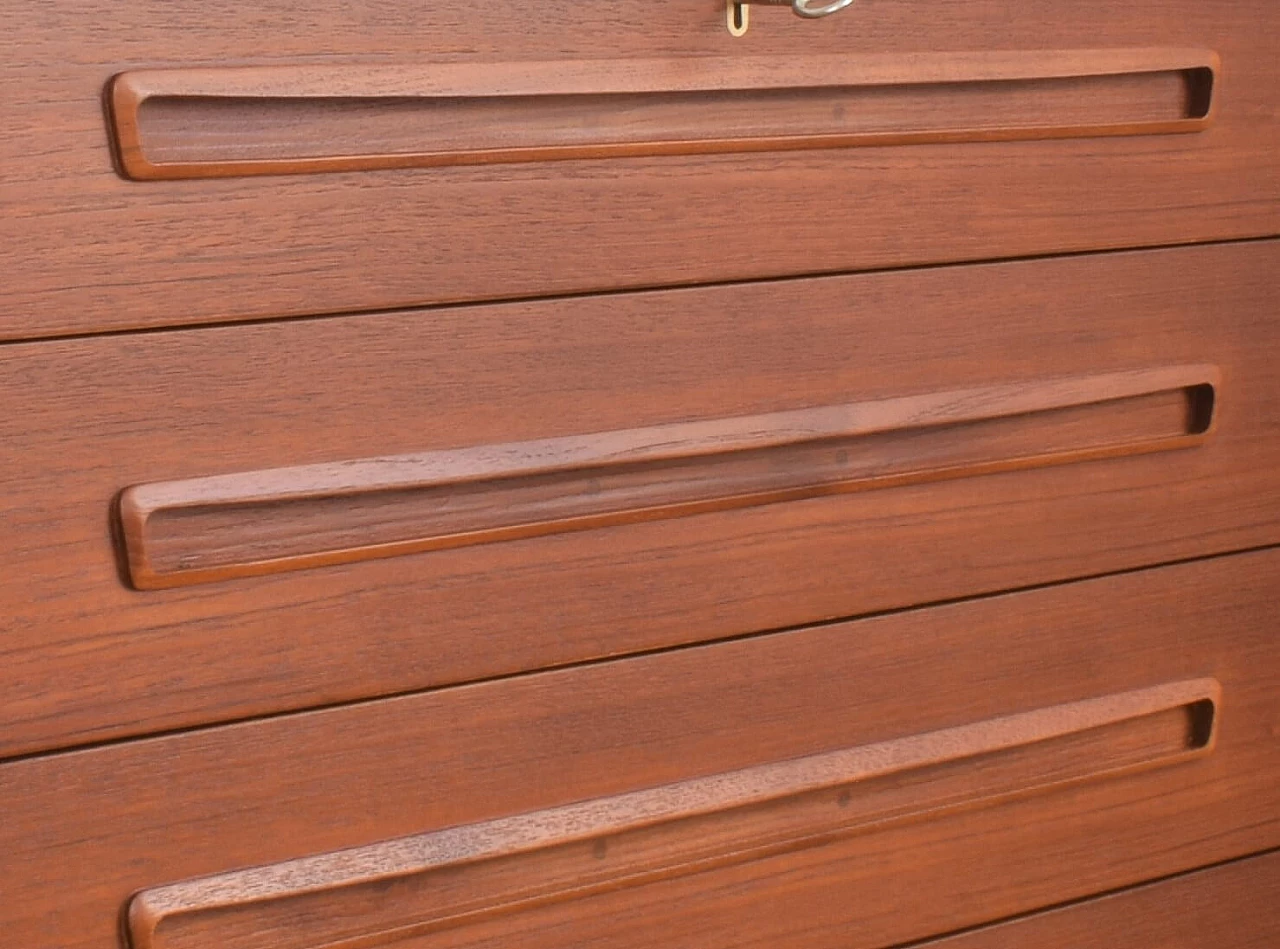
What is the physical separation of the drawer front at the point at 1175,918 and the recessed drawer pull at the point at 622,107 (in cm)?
46

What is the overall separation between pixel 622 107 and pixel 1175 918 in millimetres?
618

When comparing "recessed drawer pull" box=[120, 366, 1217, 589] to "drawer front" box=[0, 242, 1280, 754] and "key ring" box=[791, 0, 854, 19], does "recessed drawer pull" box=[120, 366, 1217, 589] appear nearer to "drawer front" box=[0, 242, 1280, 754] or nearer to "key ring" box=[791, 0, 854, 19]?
"drawer front" box=[0, 242, 1280, 754]

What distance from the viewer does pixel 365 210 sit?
64 centimetres

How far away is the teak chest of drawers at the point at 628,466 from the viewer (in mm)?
624

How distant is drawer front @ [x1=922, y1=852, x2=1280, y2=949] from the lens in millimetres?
894

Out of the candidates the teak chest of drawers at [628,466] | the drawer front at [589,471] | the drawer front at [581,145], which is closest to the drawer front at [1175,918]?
the teak chest of drawers at [628,466]

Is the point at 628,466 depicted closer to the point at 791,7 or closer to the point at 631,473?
the point at 631,473

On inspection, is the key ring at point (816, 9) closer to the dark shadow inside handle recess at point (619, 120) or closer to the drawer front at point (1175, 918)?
the dark shadow inside handle recess at point (619, 120)

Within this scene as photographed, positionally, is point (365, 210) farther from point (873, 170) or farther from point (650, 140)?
point (873, 170)

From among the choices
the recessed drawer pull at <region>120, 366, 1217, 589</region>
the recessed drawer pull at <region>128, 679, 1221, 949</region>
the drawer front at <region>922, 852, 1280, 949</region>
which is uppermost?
the recessed drawer pull at <region>120, 366, 1217, 589</region>

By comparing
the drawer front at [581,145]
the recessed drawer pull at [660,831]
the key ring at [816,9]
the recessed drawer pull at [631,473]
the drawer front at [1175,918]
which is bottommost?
the drawer front at [1175,918]

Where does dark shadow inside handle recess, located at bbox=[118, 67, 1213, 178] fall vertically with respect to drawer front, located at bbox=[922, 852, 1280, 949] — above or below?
above

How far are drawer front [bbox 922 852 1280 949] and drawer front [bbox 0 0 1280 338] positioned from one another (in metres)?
0.40

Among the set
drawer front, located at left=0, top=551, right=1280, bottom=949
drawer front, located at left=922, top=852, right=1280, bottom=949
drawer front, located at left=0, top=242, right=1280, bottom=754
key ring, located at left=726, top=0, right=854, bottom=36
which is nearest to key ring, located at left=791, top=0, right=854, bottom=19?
key ring, located at left=726, top=0, right=854, bottom=36
